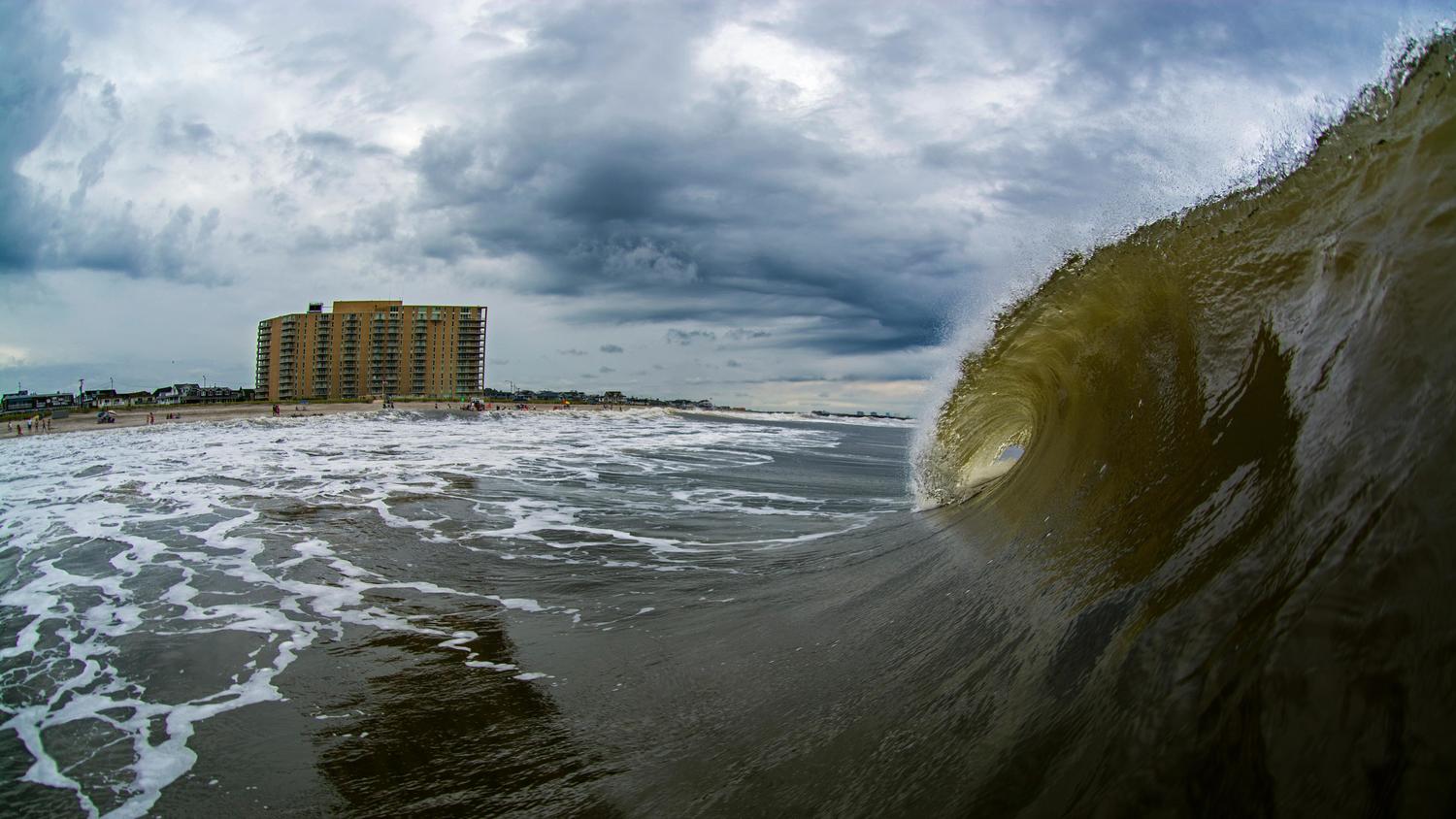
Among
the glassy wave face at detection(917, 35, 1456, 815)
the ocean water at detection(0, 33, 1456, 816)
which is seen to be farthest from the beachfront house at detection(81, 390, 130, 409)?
the glassy wave face at detection(917, 35, 1456, 815)

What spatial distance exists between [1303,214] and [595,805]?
4153 mm

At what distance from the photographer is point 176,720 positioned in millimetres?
3486

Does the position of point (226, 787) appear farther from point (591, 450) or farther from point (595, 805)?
point (591, 450)

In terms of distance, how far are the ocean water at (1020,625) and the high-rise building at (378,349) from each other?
108 metres

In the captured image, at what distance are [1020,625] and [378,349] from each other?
119 meters

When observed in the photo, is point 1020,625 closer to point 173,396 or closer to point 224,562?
point 224,562

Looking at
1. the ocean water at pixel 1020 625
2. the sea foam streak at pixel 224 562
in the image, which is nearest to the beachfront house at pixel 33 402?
the sea foam streak at pixel 224 562

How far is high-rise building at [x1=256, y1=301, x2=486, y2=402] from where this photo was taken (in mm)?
105750

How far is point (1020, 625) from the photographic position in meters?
3.08

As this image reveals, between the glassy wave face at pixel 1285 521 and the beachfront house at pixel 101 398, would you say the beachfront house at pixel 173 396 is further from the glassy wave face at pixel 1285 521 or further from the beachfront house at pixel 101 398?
the glassy wave face at pixel 1285 521

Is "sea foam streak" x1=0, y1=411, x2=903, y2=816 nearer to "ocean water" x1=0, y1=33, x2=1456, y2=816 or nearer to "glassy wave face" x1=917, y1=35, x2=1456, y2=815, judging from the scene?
"ocean water" x1=0, y1=33, x2=1456, y2=816

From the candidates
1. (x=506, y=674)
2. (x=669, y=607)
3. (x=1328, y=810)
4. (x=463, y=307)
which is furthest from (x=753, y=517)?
(x=463, y=307)

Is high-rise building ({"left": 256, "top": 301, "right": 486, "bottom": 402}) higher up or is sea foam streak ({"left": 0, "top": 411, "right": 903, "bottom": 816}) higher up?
high-rise building ({"left": 256, "top": 301, "right": 486, "bottom": 402})

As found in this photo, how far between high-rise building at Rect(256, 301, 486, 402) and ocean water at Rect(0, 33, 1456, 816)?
10823 cm
